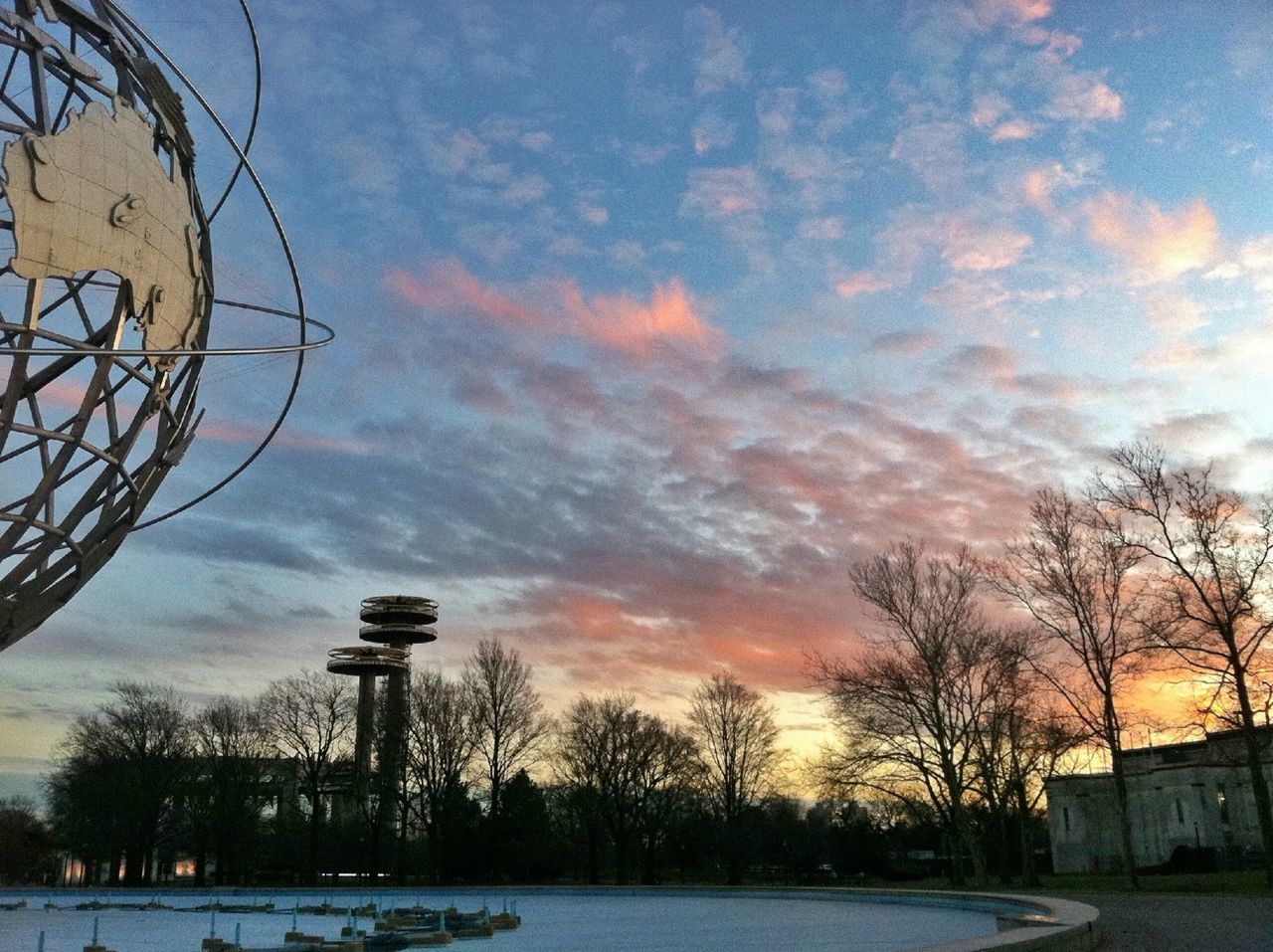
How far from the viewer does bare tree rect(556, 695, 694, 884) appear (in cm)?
5600

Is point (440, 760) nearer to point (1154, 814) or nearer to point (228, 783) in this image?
point (228, 783)

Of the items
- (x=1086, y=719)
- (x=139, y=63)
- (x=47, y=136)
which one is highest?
(x=139, y=63)

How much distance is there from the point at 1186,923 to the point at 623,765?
133 feet

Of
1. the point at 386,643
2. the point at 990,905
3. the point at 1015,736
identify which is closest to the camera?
the point at 990,905

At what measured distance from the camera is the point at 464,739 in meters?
55.8

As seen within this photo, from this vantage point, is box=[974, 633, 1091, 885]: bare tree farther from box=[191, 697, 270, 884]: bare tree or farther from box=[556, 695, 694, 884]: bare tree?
box=[191, 697, 270, 884]: bare tree

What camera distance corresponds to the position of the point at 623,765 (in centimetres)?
5669

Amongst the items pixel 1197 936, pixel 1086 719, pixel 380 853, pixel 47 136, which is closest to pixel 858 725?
pixel 1086 719

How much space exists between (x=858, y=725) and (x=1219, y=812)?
42.7 m

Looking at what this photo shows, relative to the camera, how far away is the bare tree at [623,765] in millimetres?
56000

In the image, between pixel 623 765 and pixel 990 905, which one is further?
pixel 623 765

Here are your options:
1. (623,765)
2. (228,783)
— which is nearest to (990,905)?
(623,765)

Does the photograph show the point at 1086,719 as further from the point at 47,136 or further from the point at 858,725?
the point at 47,136

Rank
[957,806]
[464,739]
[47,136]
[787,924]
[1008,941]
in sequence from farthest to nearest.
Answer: [464,739] → [957,806] → [787,924] → [1008,941] → [47,136]
